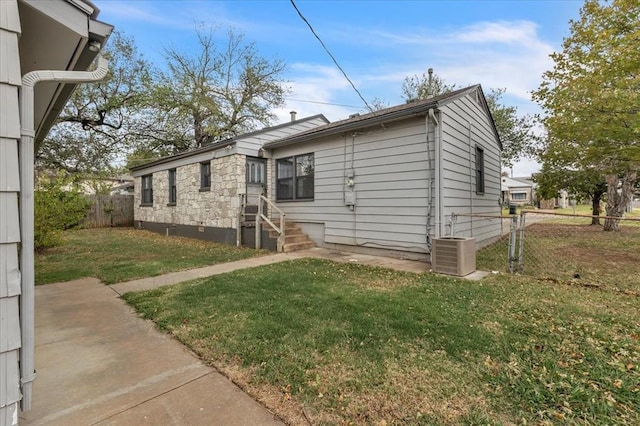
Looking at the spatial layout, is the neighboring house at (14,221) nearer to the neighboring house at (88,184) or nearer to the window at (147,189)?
the neighboring house at (88,184)

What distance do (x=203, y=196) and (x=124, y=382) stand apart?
8955mm

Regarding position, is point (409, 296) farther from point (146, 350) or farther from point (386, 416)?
point (146, 350)

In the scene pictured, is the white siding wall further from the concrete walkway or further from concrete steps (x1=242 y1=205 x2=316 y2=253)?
concrete steps (x1=242 y1=205 x2=316 y2=253)

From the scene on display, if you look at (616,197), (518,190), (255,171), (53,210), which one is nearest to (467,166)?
(255,171)

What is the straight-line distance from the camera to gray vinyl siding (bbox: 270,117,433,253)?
21.4 feet

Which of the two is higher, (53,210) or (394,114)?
(394,114)

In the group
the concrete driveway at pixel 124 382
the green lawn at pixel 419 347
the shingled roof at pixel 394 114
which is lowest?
the concrete driveway at pixel 124 382

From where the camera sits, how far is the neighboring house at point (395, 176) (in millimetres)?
6328

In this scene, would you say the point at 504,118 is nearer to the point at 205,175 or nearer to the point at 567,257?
the point at 567,257

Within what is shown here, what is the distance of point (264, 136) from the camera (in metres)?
9.83

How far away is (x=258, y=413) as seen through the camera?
192cm

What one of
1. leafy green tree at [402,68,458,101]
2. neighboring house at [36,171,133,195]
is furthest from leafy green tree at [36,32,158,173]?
leafy green tree at [402,68,458,101]

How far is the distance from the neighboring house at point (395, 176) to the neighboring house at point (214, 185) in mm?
624

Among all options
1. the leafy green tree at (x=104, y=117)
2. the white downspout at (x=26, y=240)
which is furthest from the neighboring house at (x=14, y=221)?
the leafy green tree at (x=104, y=117)
